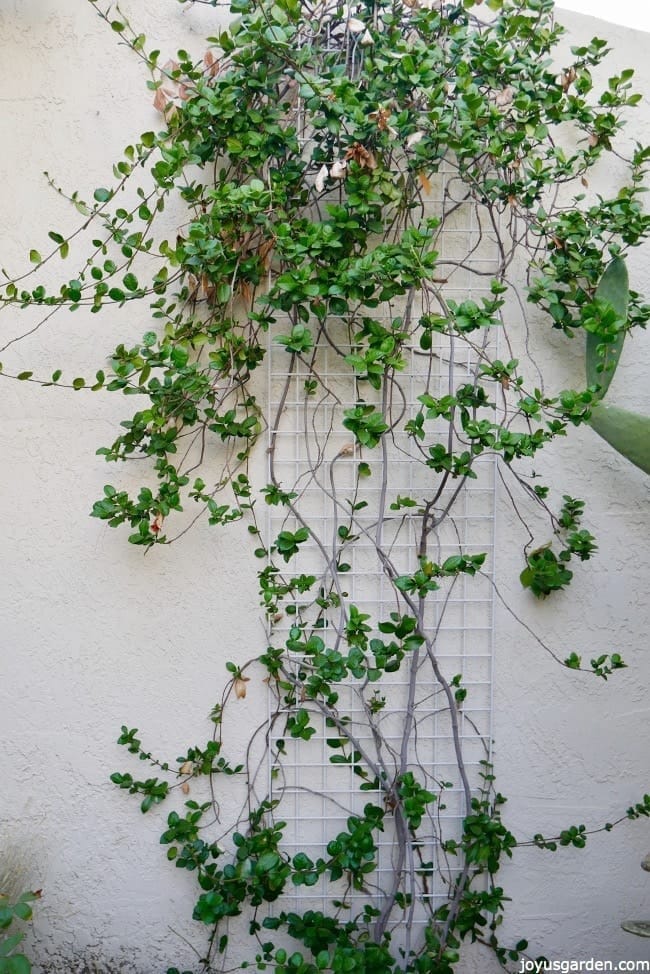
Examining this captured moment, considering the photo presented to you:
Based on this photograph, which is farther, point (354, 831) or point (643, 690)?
point (643, 690)

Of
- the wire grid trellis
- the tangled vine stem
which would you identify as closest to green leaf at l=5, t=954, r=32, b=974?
the tangled vine stem

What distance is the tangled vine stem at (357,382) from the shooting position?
7.86 ft

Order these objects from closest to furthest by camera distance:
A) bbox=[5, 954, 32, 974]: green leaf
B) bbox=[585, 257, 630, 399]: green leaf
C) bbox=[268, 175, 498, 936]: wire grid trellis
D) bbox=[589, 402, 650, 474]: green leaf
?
bbox=[5, 954, 32, 974]: green leaf < bbox=[589, 402, 650, 474]: green leaf < bbox=[585, 257, 630, 399]: green leaf < bbox=[268, 175, 498, 936]: wire grid trellis

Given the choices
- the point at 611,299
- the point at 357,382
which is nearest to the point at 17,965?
the point at 357,382

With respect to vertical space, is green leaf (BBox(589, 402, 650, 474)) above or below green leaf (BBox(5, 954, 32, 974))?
above

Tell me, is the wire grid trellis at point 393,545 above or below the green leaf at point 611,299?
below

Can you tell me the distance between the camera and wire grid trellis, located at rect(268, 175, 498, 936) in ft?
8.69

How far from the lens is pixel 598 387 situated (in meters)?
2.44

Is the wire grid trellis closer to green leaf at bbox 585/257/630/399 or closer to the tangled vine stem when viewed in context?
the tangled vine stem

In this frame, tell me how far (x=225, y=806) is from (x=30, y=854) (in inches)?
24.7

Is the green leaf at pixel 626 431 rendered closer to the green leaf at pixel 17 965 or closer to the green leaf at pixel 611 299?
the green leaf at pixel 611 299

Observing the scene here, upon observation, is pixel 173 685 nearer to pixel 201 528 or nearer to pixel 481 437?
pixel 201 528

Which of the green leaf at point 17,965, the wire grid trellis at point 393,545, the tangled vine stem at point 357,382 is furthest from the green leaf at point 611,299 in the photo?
the green leaf at point 17,965

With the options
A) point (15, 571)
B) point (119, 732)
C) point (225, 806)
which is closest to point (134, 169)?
point (15, 571)
